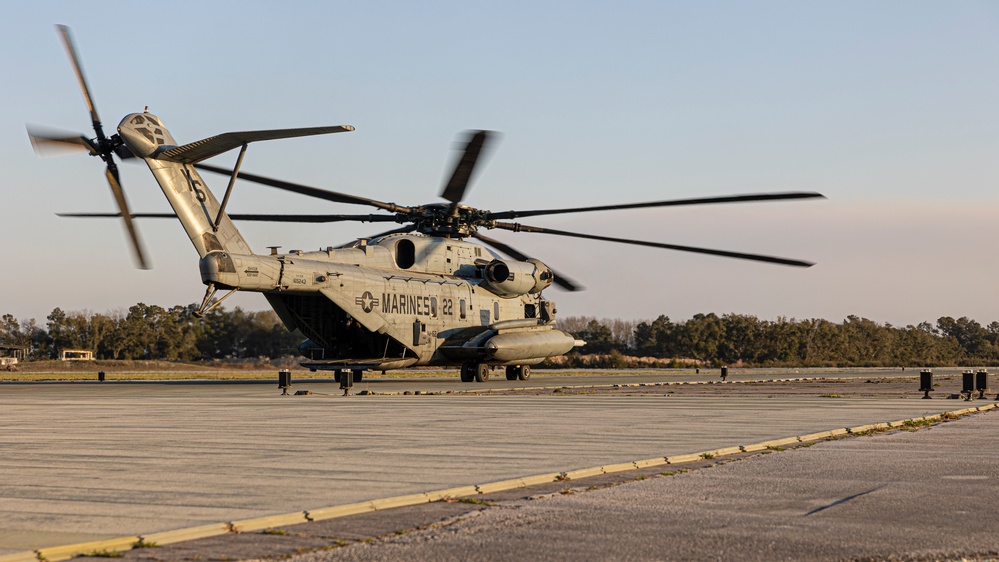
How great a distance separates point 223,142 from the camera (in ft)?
93.8

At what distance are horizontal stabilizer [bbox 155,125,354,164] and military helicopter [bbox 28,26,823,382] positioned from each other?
0.05 m

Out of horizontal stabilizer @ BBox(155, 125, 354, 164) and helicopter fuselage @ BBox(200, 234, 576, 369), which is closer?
horizontal stabilizer @ BBox(155, 125, 354, 164)

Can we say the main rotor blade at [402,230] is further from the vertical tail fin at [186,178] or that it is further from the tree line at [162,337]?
the tree line at [162,337]

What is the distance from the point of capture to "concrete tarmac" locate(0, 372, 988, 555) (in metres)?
9.00

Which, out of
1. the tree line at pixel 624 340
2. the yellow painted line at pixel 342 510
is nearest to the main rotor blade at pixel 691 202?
the yellow painted line at pixel 342 510

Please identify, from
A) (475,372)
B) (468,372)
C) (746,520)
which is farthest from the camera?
(468,372)

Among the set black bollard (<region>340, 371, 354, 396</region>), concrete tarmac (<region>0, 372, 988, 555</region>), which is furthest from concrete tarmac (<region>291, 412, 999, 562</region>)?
black bollard (<region>340, 371, 354, 396</region>)

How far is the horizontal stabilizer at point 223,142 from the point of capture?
2400 cm

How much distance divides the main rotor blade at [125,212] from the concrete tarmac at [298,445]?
15.3 feet

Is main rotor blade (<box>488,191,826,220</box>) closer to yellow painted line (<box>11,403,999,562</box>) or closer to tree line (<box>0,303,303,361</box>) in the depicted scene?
yellow painted line (<box>11,403,999,562</box>)

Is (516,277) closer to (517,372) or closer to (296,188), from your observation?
(517,372)

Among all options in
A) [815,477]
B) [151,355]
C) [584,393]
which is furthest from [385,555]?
[151,355]

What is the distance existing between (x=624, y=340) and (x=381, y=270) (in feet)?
287

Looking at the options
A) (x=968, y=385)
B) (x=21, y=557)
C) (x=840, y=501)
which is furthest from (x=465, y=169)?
(x=21, y=557)
